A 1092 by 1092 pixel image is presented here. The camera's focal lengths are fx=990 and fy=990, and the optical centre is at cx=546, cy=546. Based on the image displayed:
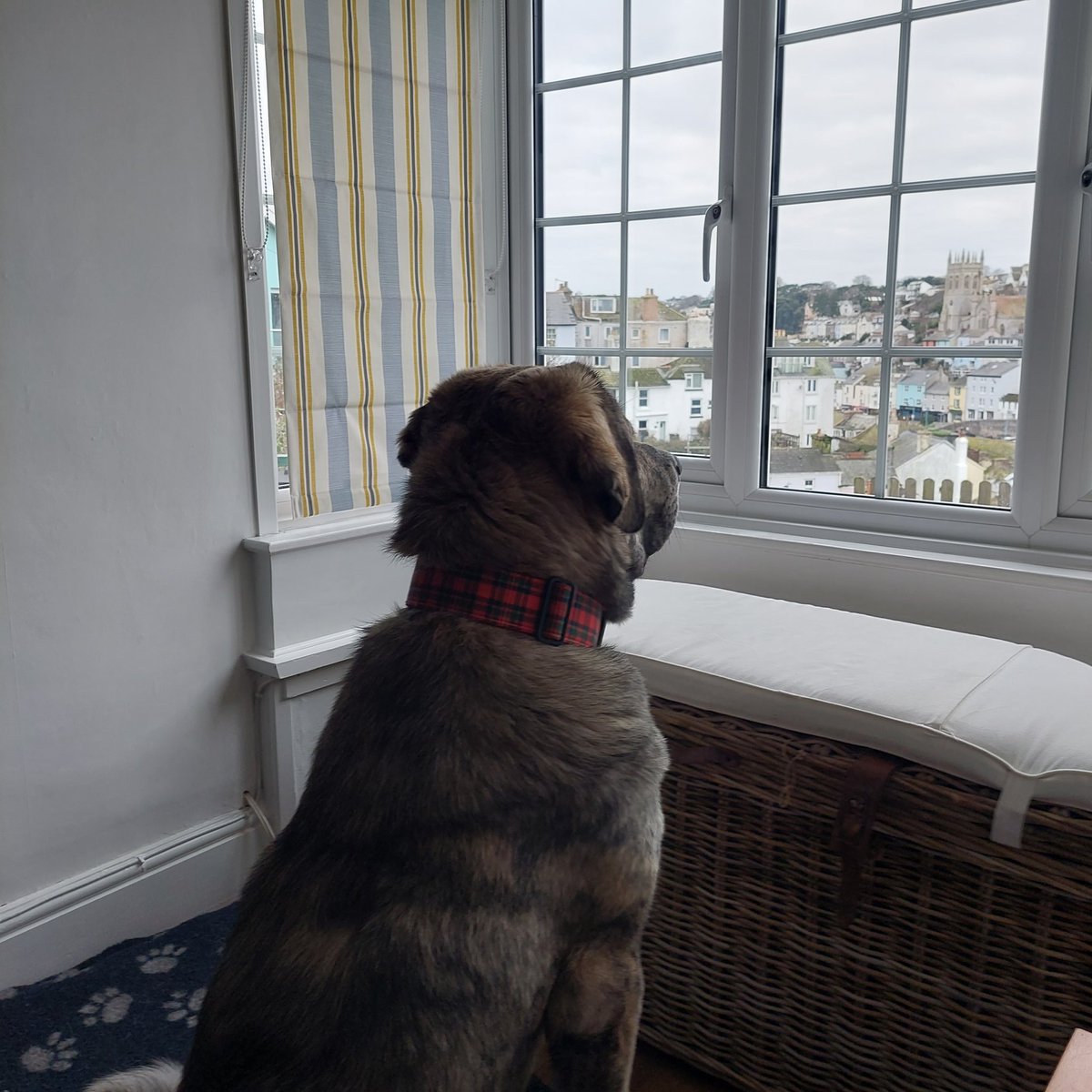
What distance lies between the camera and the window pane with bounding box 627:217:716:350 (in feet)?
7.82

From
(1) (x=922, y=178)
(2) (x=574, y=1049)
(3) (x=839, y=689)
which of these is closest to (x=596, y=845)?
(2) (x=574, y=1049)

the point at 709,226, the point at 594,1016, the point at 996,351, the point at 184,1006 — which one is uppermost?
the point at 709,226

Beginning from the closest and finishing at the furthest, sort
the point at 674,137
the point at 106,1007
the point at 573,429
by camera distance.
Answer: the point at 573,429, the point at 106,1007, the point at 674,137

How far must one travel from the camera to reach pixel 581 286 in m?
2.62

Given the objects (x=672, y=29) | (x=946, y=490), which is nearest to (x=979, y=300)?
(x=946, y=490)

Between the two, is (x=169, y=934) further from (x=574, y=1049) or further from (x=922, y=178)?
(x=922, y=178)

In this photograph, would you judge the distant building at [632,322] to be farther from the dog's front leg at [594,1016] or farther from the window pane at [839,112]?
the dog's front leg at [594,1016]

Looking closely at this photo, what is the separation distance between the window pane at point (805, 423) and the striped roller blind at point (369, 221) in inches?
31.2

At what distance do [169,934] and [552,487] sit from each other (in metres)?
1.44

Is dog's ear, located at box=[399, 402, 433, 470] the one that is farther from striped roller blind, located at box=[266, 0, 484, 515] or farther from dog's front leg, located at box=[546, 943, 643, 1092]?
striped roller blind, located at box=[266, 0, 484, 515]

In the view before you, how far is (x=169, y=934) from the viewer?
1968mm

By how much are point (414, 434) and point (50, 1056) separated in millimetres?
1248

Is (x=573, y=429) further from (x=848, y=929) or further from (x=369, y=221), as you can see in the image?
(x=369, y=221)

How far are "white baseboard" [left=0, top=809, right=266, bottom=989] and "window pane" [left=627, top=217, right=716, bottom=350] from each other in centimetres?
149
